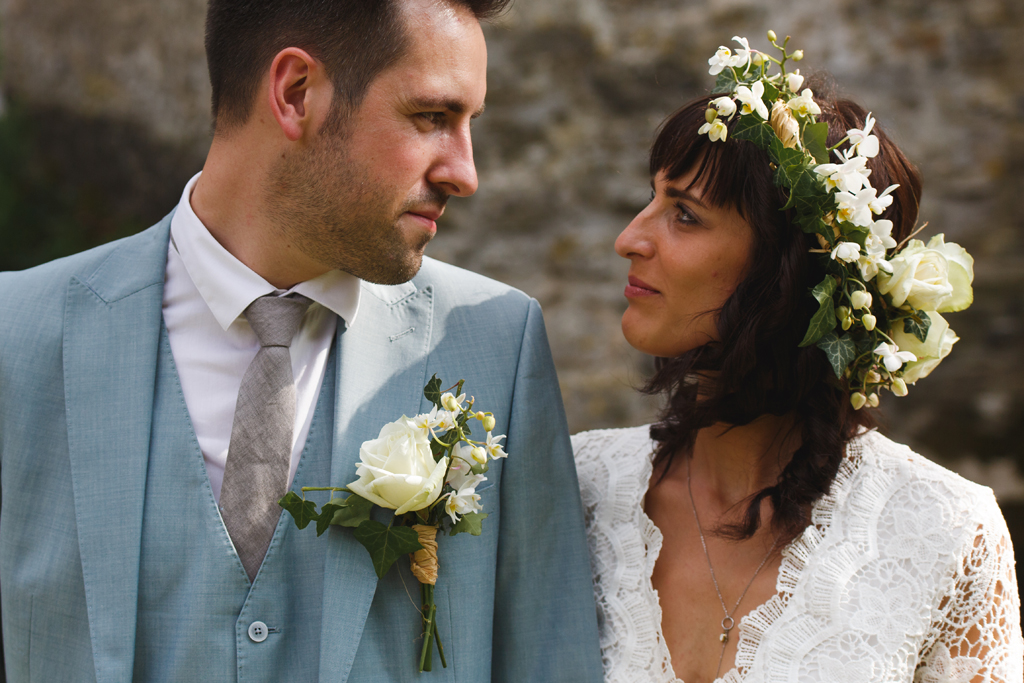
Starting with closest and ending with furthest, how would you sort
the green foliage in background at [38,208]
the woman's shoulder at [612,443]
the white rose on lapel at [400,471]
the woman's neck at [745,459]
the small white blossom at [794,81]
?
1. the white rose on lapel at [400,471]
2. the small white blossom at [794,81]
3. the woman's neck at [745,459]
4. the woman's shoulder at [612,443]
5. the green foliage in background at [38,208]

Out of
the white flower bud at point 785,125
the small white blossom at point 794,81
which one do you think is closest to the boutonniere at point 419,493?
the white flower bud at point 785,125

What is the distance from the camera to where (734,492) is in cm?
208

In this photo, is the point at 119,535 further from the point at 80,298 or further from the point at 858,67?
the point at 858,67

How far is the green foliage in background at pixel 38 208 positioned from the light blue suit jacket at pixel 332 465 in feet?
12.3

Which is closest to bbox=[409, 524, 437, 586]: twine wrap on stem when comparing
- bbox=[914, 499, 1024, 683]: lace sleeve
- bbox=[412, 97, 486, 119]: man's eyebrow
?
bbox=[412, 97, 486, 119]: man's eyebrow

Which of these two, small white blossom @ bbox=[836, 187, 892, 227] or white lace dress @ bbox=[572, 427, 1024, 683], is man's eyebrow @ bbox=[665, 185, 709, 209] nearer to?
small white blossom @ bbox=[836, 187, 892, 227]

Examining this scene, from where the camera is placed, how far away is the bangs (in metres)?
1.89

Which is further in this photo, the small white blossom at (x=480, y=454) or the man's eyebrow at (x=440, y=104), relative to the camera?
the man's eyebrow at (x=440, y=104)

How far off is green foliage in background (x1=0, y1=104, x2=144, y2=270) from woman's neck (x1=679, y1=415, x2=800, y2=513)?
13.9 feet

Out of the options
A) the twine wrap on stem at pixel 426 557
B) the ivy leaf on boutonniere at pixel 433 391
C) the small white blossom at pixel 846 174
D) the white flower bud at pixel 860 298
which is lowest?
the twine wrap on stem at pixel 426 557

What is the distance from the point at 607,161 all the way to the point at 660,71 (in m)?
0.50

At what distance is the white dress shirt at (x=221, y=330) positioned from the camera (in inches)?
68.9

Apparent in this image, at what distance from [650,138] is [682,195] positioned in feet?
7.48

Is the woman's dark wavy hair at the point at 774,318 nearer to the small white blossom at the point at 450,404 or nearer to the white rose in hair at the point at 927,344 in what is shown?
the white rose in hair at the point at 927,344
